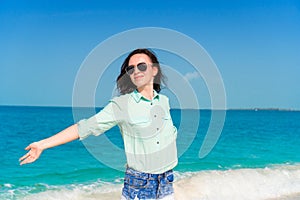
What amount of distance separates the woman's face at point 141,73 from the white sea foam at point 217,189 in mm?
5787

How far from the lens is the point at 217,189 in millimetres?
8898

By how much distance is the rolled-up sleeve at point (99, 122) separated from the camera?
234 cm

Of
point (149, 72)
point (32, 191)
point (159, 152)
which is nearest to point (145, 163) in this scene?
point (159, 152)

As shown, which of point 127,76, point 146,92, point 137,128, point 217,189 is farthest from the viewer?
point 217,189

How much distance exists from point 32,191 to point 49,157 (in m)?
7.61

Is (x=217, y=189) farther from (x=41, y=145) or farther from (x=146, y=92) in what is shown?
(x=41, y=145)

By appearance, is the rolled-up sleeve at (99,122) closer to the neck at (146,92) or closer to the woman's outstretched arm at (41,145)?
the woman's outstretched arm at (41,145)

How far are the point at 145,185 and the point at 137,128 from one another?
39 centimetres

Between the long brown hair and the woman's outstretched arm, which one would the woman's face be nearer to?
the long brown hair

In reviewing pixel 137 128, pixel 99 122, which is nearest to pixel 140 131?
pixel 137 128

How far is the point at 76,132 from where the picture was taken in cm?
234

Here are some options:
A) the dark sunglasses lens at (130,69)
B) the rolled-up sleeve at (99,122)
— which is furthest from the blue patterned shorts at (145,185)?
the dark sunglasses lens at (130,69)

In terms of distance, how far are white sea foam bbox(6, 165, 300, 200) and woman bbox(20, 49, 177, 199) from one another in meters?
5.65

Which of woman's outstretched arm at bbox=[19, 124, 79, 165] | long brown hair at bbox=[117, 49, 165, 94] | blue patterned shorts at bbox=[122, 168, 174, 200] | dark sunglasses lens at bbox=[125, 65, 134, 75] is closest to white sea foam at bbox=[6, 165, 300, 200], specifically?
blue patterned shorts at bbox=[122, 168, 174, 200]
